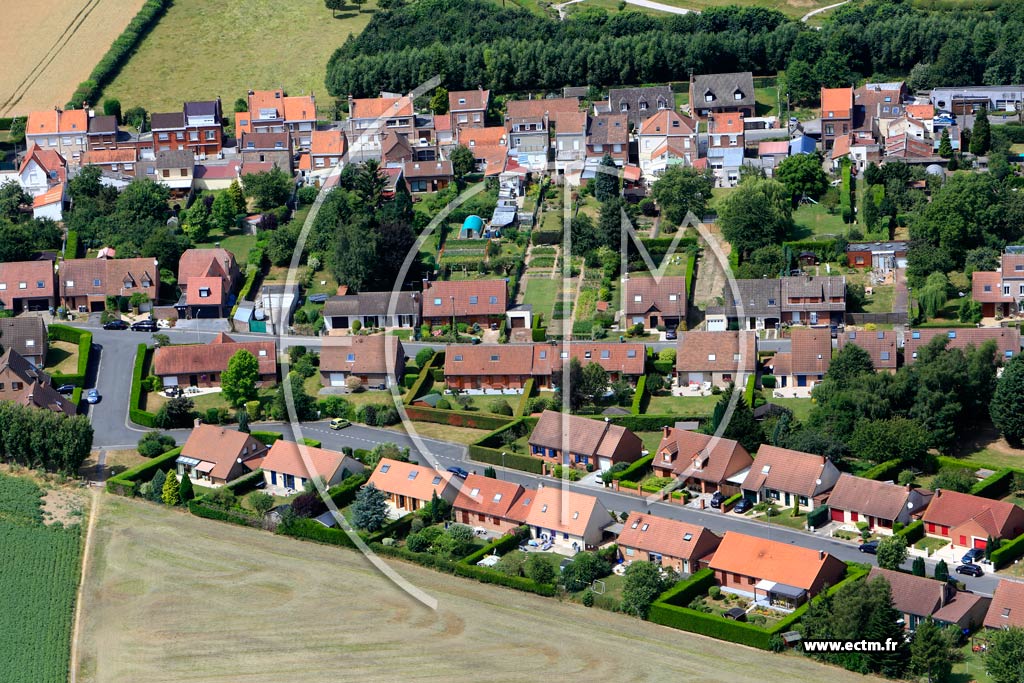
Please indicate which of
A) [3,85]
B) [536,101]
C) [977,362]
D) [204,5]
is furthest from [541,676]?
[204,5]

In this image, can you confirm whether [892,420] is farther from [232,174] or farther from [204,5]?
[204,5]

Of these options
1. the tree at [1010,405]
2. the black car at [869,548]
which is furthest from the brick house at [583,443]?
the tree at [1010,405]

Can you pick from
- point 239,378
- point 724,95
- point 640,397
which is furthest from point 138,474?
point 724,95

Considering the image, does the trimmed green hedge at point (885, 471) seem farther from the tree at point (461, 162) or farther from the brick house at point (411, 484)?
the tree at point (461, 162)

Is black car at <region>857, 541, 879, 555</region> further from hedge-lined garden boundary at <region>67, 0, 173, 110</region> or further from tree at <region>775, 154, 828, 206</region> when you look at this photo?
hedge-lined garden boundary at <region>67, 0, 173, 110</region>

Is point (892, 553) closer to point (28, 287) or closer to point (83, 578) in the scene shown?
point (83, 578)

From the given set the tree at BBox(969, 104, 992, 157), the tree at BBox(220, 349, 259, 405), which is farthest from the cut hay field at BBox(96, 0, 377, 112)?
the tree at BBox(969, 104, 992, 157)
